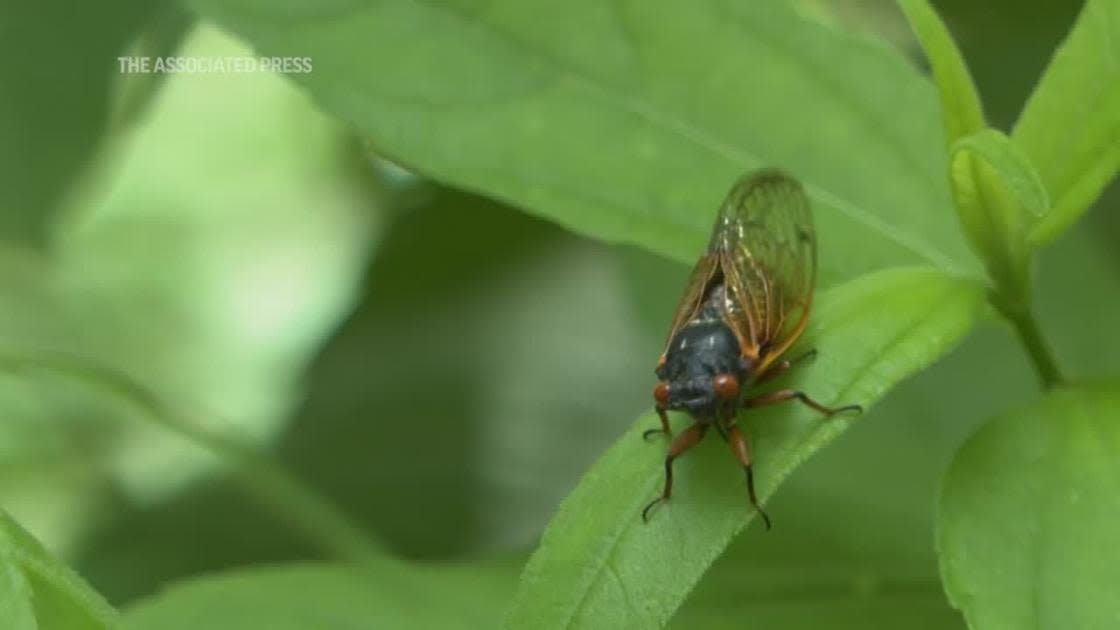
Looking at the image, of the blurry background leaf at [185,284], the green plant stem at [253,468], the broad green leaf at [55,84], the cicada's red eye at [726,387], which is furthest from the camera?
the blurry background leaf at [185,284]

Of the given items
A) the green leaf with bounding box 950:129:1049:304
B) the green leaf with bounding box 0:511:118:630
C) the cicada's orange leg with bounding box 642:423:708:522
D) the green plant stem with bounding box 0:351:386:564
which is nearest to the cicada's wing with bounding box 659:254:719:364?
the cicada's orange leg with bounding box 642:423:708:522

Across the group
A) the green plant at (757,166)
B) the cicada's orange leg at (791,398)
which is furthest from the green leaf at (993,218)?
the cicada's orange leg at (791,398)

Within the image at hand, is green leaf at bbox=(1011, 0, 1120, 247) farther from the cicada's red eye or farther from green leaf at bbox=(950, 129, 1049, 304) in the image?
the cicada's red eye

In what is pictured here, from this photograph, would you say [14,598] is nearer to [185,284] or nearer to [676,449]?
[676,449]

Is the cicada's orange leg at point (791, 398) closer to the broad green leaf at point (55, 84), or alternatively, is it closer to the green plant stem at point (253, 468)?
the green plant stem at point (253, 468)

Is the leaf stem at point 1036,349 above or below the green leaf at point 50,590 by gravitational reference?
above

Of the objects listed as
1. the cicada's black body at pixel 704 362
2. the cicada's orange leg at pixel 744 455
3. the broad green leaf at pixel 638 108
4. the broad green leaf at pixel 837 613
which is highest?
the broad green leaf at pixel 638 108

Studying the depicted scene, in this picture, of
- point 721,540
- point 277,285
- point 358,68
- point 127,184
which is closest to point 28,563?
point 721,540

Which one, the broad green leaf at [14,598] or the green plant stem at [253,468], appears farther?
the green plant stem at [253,468]
